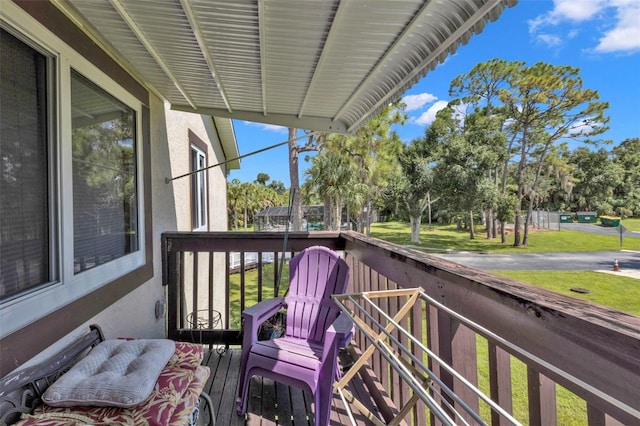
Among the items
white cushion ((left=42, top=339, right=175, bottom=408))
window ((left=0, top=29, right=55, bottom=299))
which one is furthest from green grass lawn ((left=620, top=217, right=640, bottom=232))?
window ((left=0, top=29, right=55, bottom=299))

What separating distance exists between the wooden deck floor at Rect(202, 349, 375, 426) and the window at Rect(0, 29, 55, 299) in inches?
51.6

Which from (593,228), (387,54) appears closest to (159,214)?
(387,54)

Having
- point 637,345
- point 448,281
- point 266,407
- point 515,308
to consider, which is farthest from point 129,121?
point 637,345

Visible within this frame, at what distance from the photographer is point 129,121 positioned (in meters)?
2.47

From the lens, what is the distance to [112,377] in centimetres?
132

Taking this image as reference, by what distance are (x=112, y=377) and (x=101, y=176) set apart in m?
1.34

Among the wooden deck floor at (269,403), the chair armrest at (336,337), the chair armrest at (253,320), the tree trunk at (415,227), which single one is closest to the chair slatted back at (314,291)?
the chair armrest at (253,320)

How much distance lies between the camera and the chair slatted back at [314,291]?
7.61 ft

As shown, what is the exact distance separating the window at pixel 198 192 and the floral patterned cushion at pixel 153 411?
3.48m

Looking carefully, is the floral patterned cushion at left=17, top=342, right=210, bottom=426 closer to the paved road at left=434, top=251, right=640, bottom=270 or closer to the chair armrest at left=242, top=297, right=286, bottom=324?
the chair armrest at left=242, top=297, right=286, bottom=324

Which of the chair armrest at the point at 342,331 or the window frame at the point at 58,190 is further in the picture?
the chair armrest at the point at 342,331

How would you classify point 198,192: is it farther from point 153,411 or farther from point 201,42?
point 153,411

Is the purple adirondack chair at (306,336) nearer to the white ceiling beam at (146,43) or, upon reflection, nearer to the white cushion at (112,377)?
the white cushion at (112,377)

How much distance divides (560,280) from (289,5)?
14.5 m
